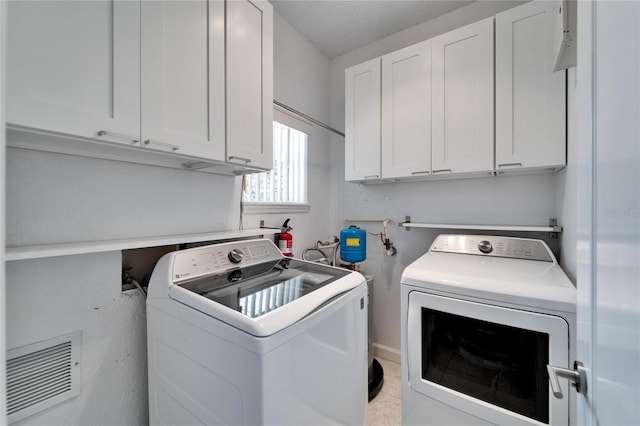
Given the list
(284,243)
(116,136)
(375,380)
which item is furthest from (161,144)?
(375,380)

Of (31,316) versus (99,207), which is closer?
(31,316)

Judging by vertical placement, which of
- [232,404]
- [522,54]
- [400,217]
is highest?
[522,54]

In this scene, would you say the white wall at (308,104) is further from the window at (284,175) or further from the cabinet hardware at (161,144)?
the cabinet hardware at (161,144)

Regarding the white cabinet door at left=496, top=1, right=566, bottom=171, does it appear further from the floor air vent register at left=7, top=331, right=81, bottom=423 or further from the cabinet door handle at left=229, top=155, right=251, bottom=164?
the floor air vent register at left=7, top=331, right=81, bottom=423

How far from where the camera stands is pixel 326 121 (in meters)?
2.96

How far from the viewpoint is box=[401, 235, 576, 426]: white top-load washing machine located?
1.11 meters

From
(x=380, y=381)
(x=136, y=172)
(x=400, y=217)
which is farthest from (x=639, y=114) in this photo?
(x=380, y=381)

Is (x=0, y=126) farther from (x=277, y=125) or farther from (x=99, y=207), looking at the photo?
(x=277, y=125)

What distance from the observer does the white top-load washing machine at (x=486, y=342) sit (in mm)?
1107

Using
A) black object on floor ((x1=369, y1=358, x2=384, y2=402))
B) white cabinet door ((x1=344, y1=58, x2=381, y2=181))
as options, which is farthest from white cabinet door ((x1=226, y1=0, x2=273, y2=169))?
black object on floor ((x1=369, y1=358, x2=384, y2=402))

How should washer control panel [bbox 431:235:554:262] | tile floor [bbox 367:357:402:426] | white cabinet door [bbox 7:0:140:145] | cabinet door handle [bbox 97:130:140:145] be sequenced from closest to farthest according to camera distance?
1. white cabinet door [bbox 7:0:140:145]
2. cabinet door handle [bbox 97:130:140:145]
3. washer control panel [bbox 431:235:554:262]
4. tile floor [bbox 367:357:402:426]

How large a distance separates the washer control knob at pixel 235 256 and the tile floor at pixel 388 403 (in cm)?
150

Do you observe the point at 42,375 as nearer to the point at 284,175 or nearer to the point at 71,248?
the point at 71,248

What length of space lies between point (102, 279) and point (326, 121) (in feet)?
8.20
